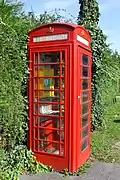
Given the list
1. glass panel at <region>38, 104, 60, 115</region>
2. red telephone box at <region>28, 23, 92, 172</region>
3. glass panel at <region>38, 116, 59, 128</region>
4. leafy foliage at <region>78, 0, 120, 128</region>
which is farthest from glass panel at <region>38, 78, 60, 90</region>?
leafy foliage at <region>78, 0, 120, 128</region>

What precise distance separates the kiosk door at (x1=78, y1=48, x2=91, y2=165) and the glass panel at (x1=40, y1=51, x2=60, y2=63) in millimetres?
395

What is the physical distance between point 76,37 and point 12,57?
1136mm

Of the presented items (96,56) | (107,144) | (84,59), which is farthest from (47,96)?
(96,56)

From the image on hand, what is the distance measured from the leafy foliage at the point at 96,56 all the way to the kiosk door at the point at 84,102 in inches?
78.3

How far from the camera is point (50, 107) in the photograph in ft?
Result: 15.9

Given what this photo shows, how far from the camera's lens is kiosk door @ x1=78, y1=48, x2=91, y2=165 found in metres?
4.86

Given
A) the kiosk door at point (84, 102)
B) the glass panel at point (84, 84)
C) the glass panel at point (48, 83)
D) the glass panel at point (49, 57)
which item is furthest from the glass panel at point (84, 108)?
the glass panel at point (49, 57)

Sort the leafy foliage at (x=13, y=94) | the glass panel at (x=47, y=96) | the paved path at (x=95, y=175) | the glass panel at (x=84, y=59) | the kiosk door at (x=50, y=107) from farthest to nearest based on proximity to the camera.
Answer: the glass panel at (x=84, y=59), the glass panel at (x=47, y=96), the kiosk door at (x=50, y=107), the paved path at (x=95, y=175), the leafy foliage at (x=13, y=94)

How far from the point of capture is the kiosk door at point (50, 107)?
15.4 ft

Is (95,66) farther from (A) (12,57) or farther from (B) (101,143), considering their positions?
(A) (12,57)

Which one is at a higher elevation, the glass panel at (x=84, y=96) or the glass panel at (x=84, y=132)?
the glass panel at (x=84, y=96)

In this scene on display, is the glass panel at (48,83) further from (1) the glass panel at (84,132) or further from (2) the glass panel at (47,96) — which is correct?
(1) the glass panel at (84,132)

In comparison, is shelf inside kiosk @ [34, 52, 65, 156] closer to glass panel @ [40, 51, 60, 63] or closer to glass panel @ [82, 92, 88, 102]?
glass panel @ [40, 51, 60, 63]

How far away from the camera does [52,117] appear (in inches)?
189
